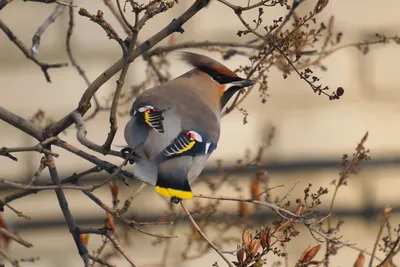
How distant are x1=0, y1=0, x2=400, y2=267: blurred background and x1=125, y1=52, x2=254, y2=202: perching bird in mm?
2136

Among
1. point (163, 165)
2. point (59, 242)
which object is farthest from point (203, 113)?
point (59, 242)

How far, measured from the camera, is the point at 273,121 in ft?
16.8

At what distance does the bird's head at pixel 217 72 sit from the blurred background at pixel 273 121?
205 centimetres

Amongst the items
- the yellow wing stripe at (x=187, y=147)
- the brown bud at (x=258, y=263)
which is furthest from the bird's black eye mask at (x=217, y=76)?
the brown bud at (x=258, y=263)

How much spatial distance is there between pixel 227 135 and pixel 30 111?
1.13 meters

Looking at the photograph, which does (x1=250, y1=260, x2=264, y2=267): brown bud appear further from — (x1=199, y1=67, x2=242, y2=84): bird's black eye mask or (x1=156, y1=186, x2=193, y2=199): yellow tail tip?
(x1=199, y1=67, x2=242, y2=84): bird's black eye mask

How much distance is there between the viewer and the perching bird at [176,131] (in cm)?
247

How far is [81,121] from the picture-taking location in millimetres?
2066

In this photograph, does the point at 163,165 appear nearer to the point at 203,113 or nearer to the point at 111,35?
the point at 203,113

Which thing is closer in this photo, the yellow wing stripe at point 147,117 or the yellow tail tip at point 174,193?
the yellow tail tip at point 174,193

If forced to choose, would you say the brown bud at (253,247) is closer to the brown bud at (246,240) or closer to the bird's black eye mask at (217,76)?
the brown bud at (246,240)

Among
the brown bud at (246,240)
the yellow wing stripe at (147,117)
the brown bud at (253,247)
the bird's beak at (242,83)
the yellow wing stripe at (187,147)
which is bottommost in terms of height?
the brown bud at (253,247)

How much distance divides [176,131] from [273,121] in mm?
2621

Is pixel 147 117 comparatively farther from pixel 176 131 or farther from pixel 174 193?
pixel 174 193
